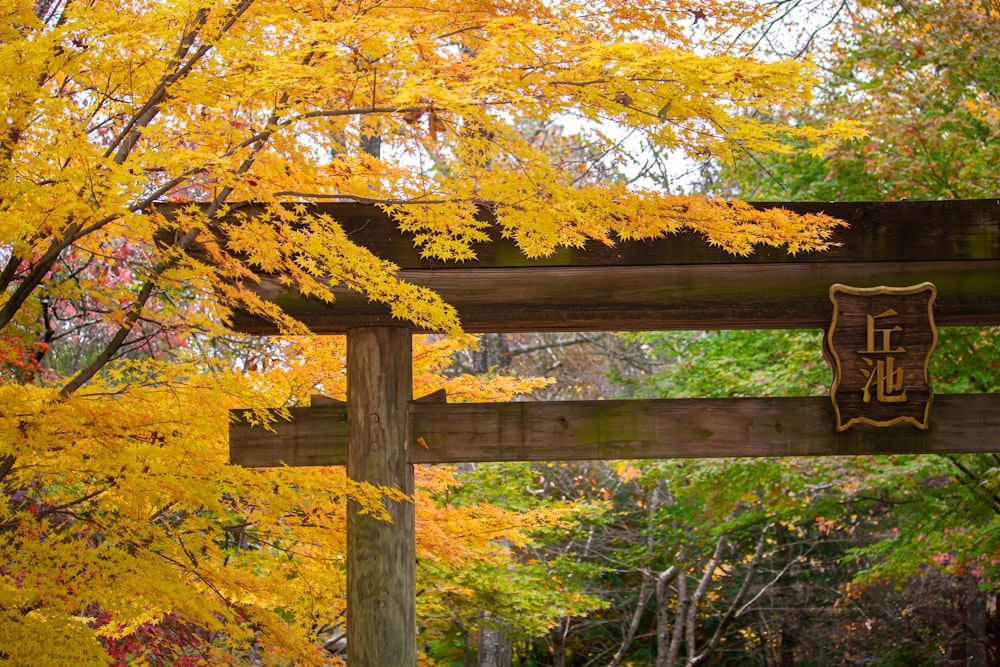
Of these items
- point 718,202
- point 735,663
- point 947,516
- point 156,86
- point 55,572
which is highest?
point 156,86

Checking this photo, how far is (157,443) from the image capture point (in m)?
3.92

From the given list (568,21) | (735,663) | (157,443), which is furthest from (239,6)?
(735,663)

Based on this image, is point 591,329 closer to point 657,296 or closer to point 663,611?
point 657,296

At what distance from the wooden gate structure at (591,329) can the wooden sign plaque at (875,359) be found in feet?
0.25

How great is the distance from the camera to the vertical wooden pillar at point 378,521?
4.42 metres

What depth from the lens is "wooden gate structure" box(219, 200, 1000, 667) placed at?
4465mm

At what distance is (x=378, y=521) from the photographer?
445 cm

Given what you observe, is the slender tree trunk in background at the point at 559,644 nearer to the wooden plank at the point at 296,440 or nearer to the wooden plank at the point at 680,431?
the wooden plank at the point at 680,431

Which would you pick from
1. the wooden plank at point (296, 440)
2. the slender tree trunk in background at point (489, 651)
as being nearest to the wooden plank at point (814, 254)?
the wooden plank at point (296, 440)

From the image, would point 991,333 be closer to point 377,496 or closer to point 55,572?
point 377,496

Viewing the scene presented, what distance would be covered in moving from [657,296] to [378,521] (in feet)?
5.34

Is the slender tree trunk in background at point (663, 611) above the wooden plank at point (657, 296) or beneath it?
beneath

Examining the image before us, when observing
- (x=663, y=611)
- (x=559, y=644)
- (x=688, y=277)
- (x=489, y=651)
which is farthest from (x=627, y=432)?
(x=559, y=644)

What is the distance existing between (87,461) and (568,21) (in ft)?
8.24
